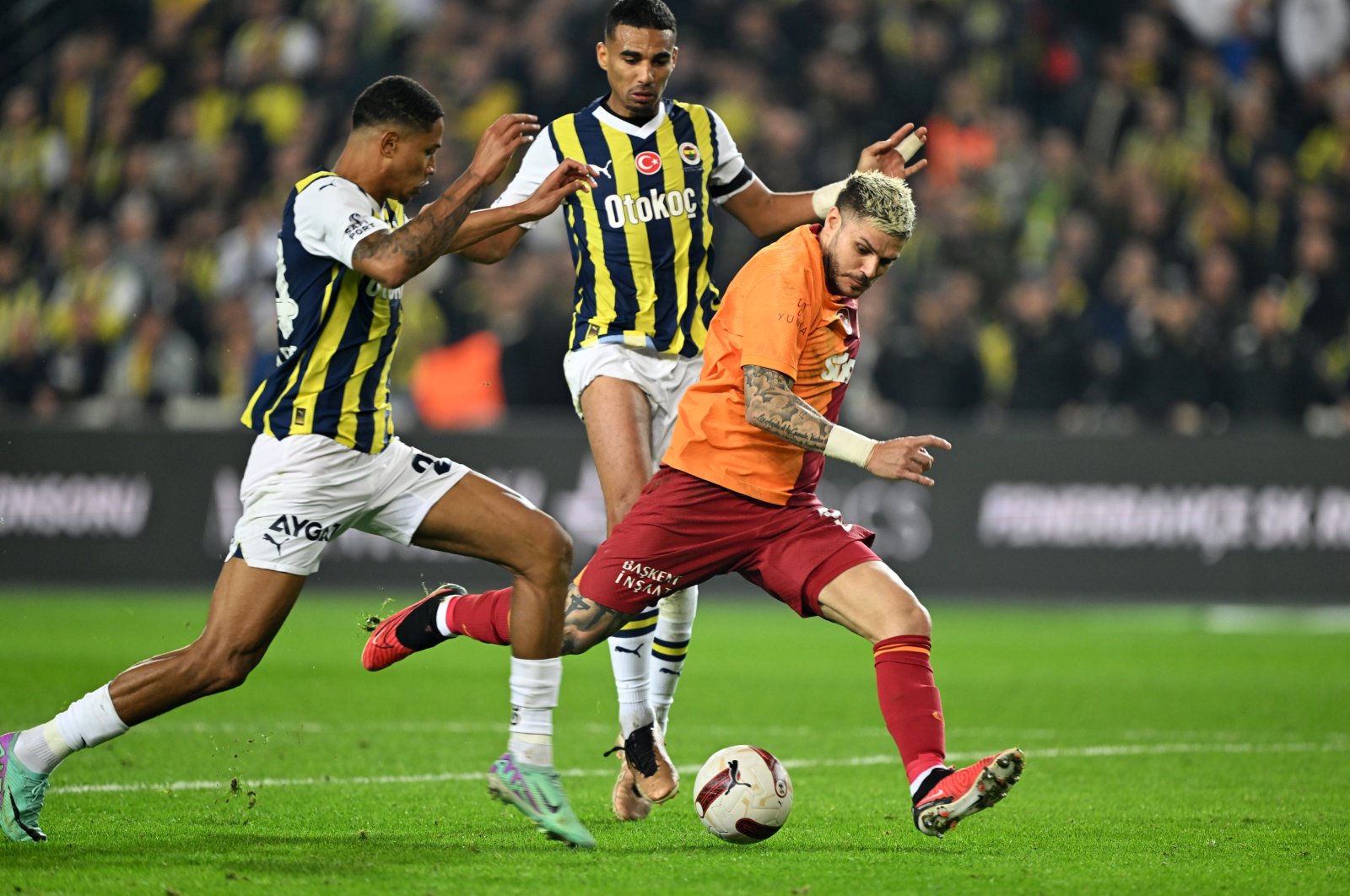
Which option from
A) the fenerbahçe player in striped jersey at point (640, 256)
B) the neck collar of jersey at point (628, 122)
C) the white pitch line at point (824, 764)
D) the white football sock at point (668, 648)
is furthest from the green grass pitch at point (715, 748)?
the neck collar of jersey at point (628, 122)

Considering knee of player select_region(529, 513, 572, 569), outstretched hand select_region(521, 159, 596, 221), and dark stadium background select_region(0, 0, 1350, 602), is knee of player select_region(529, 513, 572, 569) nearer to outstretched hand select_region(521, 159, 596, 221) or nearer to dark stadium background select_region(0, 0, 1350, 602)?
outstretched hand select_region(521, 159, 596, 221)

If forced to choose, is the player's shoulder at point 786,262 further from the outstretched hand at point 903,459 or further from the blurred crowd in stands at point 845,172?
the blurred crowd in stands at point 845,172

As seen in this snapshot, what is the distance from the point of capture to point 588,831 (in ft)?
18.4

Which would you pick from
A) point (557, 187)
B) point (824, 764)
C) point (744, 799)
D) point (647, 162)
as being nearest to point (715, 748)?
point (824, 764)

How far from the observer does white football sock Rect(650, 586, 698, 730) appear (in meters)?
6.76

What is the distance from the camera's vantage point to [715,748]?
7.77 meters

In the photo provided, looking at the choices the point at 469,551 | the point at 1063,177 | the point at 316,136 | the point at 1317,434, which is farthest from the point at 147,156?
the point at 469,551

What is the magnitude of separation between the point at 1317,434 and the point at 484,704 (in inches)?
313

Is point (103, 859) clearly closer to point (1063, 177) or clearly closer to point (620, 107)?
point (620, 107)

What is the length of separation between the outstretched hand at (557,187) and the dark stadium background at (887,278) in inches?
341

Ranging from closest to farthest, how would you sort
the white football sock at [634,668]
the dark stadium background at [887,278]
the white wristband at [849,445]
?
the white wristband at [849,445]
the white football sock at [634,668]
the dark stadium background at [887,278]

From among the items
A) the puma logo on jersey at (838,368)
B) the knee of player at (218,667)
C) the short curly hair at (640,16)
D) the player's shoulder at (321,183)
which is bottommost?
the knee of player at (218,667)

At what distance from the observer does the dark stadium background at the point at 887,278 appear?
1438 cm

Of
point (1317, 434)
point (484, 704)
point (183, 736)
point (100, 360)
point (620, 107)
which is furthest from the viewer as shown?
point (100, 360)
